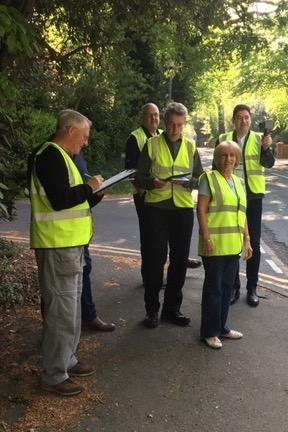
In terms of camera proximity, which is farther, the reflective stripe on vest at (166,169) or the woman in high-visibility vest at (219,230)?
the reflective stripe on vest at (166,169)

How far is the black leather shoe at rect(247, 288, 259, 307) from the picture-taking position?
5.89m

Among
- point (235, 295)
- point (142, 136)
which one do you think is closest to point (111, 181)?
point (142, 136)

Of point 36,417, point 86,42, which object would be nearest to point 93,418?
point 36,417

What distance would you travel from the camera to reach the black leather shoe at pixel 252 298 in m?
5.89

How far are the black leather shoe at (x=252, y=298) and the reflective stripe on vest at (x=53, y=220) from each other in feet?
9.06

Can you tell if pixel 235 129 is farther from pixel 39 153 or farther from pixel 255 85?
pixel 255 85

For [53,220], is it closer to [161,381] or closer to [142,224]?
[161,381]

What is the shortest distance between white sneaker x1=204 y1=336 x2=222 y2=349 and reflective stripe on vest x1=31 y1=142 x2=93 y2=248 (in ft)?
5.32

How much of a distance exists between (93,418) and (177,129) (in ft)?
8.51

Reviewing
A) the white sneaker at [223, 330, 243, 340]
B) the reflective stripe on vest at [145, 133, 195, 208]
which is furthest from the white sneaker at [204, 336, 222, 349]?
the reflective stripe on vest at [145, 133, 195, 208]

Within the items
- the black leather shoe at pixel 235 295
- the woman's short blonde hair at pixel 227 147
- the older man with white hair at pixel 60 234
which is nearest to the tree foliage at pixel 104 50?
the older man with white hair at pixel 60 234

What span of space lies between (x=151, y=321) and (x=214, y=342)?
68 cm

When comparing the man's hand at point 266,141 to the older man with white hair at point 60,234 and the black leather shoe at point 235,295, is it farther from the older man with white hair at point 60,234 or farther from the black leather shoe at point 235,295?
the older man with white hair at point 60,234

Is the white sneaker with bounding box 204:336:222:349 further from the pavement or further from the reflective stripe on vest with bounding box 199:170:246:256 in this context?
the reflective stripe on vest with bounding box 199:170:246:256
